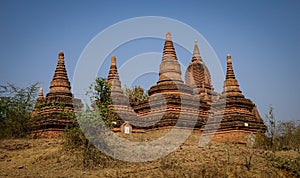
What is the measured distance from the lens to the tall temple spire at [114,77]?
89.8 feet

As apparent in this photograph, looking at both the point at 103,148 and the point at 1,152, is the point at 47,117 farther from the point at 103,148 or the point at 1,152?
the point at 103,148

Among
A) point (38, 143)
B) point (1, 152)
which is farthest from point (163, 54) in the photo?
point (1, 152)

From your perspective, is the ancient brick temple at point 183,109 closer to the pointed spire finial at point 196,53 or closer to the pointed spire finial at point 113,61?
the pointed spire finial at point 113,61

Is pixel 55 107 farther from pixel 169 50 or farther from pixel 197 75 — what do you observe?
pixel 197 75

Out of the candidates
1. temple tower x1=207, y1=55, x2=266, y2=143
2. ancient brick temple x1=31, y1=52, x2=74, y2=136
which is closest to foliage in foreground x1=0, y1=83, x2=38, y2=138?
ancient brick temple x1=31, y1=52, x2=74, y2=136

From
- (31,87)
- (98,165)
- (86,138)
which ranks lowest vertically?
(98,165)

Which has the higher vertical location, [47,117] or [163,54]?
[163,54]

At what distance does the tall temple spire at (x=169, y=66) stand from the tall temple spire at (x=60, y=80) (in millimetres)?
6194

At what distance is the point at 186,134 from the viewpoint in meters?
21.7

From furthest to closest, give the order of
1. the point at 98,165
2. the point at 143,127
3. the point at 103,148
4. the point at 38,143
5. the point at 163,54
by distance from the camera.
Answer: the point at 163,54 < the point at 143,127 < the point at 38,143 < the point at 103,148 < the point at 98,165

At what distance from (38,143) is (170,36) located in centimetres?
1340

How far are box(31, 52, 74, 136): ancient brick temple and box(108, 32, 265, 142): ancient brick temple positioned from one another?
322cm

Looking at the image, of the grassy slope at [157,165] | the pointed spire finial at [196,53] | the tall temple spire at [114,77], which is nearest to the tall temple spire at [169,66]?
the tall temple spire at [114,77]

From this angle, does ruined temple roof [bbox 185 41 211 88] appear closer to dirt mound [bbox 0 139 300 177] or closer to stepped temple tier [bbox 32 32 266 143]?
stepped temple tier [bbox 32 32 266 143]
